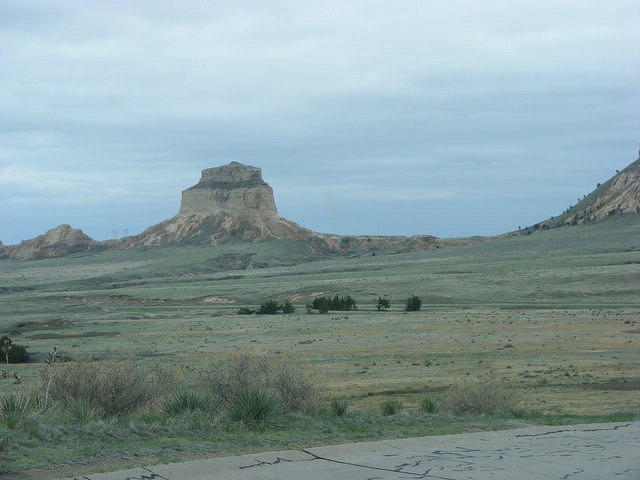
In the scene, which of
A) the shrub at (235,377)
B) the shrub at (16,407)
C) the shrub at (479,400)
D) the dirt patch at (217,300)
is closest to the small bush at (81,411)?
the shrub at (16,407)

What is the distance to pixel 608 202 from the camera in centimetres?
13038

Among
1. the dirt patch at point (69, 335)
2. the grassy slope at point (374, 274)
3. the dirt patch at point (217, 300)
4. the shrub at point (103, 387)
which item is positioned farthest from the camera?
the dirt patch at point (217, 300)

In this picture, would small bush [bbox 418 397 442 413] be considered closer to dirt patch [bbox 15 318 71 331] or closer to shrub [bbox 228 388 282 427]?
shrub [bbox 228 388 282 427]

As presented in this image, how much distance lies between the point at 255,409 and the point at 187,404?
49.9 inches

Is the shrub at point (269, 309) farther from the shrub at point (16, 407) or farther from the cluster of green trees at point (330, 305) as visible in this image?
the shrub at point (16, 407)

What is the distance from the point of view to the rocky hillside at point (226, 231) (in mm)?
153500

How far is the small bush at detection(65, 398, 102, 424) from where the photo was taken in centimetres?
1178

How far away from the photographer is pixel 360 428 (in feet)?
38.4

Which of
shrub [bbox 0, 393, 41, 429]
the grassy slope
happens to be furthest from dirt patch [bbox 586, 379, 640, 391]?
the grassy slope

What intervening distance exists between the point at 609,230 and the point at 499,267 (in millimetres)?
31998

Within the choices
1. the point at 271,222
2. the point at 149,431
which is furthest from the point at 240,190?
the point at 149,431

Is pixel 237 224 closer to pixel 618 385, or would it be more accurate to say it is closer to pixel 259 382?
pixel 618 385

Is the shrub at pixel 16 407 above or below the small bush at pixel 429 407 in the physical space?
above

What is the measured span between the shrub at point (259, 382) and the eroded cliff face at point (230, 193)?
147 metres
